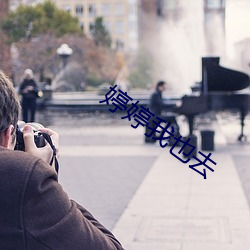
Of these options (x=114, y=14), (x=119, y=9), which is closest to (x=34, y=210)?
(x=119, y=9)

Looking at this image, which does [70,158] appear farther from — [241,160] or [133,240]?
[133,240]

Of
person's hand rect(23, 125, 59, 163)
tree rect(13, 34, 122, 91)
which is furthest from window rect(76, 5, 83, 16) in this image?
person's hand rect(23, 125, 59, 163)

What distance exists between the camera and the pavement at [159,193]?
245 inches

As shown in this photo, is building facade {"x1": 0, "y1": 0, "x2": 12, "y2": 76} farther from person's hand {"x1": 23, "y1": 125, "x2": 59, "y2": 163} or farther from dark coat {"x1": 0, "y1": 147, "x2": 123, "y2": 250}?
dark coat {"x1": 0, "y1": 147, "x2": 123, "y2": 250}

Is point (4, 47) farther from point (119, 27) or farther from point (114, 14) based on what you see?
point (119, 27)

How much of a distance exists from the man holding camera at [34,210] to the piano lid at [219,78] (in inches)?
488

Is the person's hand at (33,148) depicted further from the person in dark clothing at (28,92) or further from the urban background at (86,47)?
the urban background at (86,47)

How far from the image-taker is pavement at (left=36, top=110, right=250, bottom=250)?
6.22 metres

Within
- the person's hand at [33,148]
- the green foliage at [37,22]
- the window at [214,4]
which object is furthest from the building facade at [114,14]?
the person's hand at [33,148]

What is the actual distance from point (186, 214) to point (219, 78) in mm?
7399

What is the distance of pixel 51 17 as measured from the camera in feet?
176

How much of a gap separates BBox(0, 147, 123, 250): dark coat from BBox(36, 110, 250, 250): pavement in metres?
4.14

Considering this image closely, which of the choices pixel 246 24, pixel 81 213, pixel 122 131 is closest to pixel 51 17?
pixel 246 24

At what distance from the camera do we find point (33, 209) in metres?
1.67
